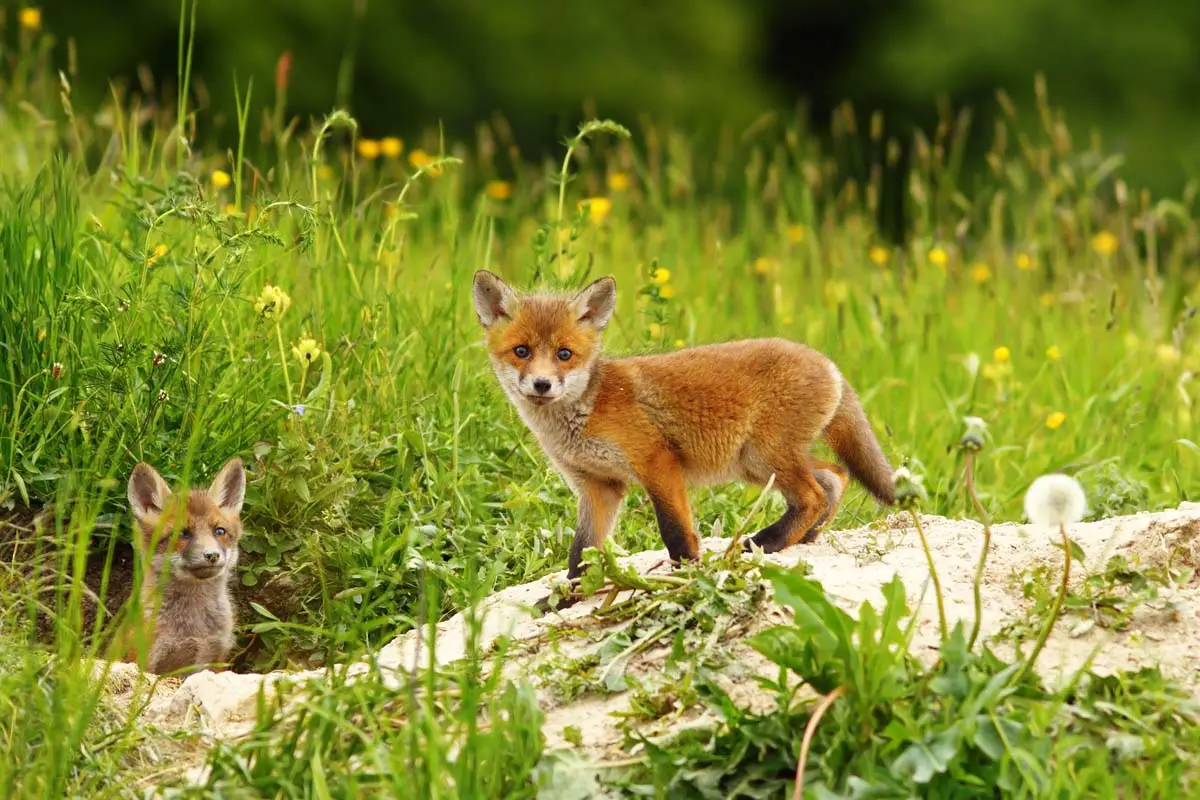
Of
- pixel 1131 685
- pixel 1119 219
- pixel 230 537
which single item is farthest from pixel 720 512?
pixel 1119 219

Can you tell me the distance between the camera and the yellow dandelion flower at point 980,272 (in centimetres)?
838

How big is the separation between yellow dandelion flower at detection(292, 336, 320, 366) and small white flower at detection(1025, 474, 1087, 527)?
2738 mm

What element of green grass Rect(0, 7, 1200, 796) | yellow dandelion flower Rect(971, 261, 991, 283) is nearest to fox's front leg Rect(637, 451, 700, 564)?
green grass Rect(0, 7, 1200, 796)

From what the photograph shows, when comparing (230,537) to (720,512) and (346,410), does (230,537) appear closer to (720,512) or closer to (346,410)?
(346,410)

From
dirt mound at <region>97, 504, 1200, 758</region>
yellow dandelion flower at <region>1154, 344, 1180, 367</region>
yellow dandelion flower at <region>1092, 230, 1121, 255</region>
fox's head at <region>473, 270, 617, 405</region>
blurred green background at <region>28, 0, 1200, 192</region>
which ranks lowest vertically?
dirt mound at <region>97, 504, 1200, 758</region>

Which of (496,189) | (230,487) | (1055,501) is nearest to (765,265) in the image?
(496,189)

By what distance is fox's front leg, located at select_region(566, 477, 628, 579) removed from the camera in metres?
4.89

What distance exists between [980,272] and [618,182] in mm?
2185

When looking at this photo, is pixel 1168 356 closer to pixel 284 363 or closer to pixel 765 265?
pixel 765 265

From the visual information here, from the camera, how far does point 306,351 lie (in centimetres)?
535

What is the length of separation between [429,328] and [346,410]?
2.48 feet

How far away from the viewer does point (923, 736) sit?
3201 millimetres

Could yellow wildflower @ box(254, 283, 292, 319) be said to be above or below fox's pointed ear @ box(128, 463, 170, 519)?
above

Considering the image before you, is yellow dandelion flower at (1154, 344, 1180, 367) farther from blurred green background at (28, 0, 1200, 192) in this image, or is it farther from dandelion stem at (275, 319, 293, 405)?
blurred green background at (28, 0, 1200, 192)
